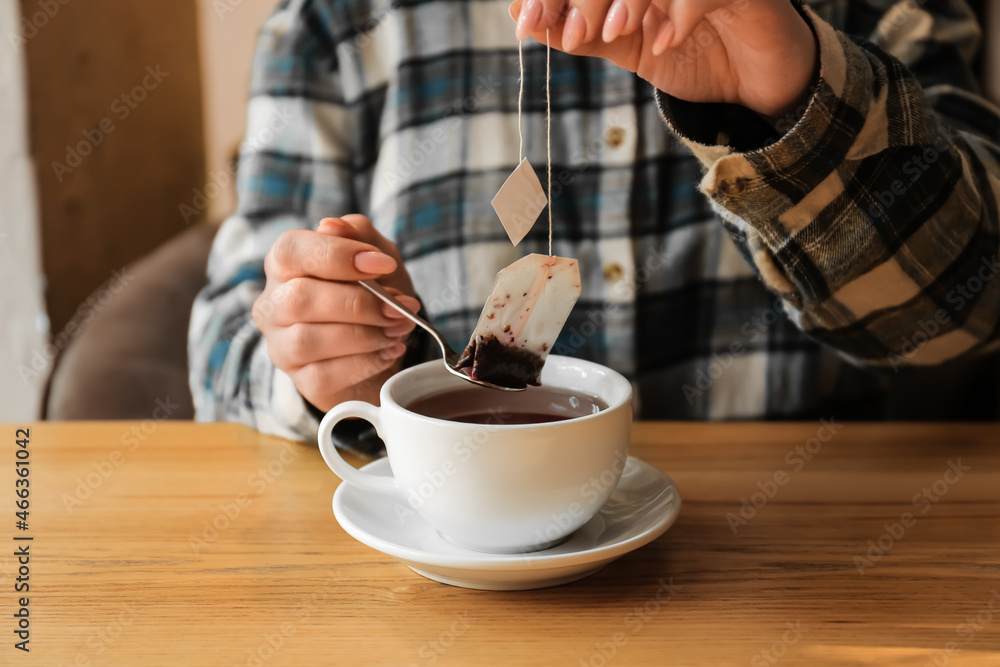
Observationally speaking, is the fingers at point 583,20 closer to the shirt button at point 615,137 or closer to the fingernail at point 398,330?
the fingernail at point 398,330

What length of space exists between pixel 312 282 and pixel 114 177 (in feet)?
5.64

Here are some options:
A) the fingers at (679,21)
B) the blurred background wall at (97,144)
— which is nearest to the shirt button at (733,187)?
the fingers at (679,21)

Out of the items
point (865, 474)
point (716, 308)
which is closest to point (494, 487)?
point (865, 474)

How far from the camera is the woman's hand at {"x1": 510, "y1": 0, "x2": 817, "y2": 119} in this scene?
0.61 metres

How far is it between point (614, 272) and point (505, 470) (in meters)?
0.67

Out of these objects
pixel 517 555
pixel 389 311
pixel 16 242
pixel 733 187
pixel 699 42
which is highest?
pixel 699 42

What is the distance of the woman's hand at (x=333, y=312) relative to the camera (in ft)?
2.38

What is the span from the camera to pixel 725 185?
2.36 feet

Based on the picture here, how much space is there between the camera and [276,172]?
50.0 inches

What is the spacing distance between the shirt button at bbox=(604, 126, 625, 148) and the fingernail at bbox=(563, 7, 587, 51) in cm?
61

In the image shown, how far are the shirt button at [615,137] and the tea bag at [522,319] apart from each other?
24.6 inches

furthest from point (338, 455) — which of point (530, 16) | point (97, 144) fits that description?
point (97, 144)

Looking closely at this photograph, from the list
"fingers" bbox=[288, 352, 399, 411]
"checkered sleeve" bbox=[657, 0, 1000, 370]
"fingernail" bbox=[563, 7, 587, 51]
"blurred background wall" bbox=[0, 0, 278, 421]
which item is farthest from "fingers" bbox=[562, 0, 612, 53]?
"blurred background wall" bbox=[0, 0, 278, 421]

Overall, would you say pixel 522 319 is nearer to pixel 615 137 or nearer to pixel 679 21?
pixel 679 21
